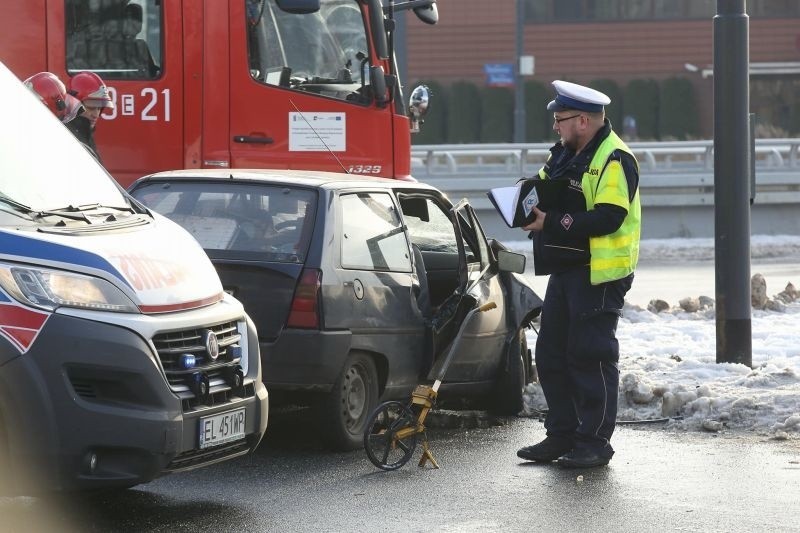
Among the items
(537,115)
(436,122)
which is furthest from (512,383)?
(436,122)

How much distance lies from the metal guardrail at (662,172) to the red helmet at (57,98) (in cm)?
1001

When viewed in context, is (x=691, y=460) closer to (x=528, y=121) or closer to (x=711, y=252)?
(x=711, y=252)

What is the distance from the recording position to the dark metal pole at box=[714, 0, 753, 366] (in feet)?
32.2

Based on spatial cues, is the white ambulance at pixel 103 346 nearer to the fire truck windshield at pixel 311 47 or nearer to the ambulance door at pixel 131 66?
the ambulance door at pixel 131 66

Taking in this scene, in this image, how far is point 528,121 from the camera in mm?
44562

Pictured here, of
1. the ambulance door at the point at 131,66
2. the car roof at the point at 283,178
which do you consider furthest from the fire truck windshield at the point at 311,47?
the car roof at the point at 283,178

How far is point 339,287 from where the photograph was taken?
751 centimetres

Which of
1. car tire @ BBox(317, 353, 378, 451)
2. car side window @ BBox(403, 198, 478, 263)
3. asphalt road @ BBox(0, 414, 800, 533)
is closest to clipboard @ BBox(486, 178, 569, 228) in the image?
car tire @ BBox(317, 353, 378, 451)

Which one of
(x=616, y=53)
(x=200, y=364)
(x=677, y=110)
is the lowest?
(x=200, y=364)

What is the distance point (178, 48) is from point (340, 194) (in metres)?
4.15

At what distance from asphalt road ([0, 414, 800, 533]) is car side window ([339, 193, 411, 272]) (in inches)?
37.4

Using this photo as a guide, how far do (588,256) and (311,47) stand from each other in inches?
194

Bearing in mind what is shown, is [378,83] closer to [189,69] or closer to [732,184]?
[189,69]

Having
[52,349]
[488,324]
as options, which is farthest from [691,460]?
[52,349]
